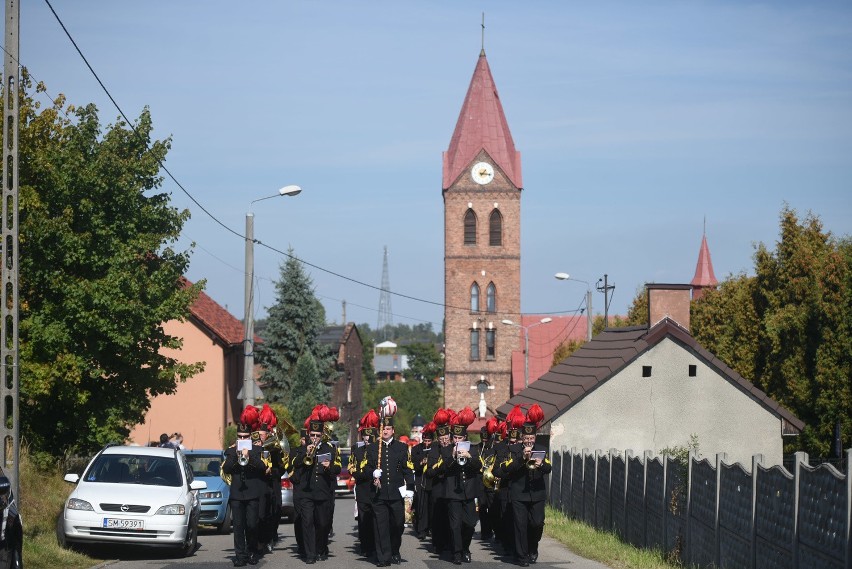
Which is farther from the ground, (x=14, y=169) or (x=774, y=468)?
(x=14, y=169)

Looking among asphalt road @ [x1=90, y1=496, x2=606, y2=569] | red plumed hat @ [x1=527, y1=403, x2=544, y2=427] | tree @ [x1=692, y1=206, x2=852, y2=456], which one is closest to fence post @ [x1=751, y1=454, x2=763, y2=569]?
asphalt road @ [x1=90, y1=496, x2=606, y2=569]

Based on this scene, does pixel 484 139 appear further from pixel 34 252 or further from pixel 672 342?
pixel 34 252

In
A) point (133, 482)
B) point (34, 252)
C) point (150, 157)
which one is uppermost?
point (150, 157)

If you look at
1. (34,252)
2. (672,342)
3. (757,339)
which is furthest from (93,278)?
(757,339)

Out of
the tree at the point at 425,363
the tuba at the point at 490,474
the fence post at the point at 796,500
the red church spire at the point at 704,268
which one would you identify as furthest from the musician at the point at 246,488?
the tree at the point at 425,363

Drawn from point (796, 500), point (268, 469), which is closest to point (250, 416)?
point (268, 469)

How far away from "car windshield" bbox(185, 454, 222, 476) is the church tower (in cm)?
5959

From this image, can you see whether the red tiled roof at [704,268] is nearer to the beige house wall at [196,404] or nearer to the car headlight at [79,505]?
the beige house wall at [196,404]

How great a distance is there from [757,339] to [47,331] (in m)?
34.0

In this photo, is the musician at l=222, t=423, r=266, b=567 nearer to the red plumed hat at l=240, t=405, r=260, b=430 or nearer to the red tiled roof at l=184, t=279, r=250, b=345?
the red plumed hat at l=240, t=405, r=260, b=430

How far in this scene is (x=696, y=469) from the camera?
594 inches

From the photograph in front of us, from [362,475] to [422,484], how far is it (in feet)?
13.3

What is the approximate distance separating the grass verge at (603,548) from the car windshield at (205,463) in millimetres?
5949

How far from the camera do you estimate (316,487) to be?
15914 millimetres
